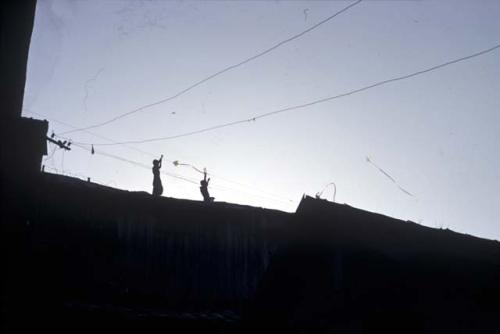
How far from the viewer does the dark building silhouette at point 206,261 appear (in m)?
4.14

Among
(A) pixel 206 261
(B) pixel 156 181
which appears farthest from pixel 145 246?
(B) pixel 156 181

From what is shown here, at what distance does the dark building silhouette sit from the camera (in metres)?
4.14

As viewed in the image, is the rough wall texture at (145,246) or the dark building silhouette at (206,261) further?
the rough wall texture at (145,246)

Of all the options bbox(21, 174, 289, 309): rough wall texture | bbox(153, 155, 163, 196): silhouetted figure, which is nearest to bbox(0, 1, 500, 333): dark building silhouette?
bbox(21, 174, 289, 309): rough wall texture

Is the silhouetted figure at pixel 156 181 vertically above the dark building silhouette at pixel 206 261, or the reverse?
the silhouetted figure at pixel 156 181

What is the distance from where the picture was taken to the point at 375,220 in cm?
600

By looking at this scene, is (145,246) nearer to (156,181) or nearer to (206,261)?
(206,261)

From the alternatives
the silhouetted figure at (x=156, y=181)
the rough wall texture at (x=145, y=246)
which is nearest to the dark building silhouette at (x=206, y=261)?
the rough wall texture at (x=145, y=246)

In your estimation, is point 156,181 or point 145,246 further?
point 156,181

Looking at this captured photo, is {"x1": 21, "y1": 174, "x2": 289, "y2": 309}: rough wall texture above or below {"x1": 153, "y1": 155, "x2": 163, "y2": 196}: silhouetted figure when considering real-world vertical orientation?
below

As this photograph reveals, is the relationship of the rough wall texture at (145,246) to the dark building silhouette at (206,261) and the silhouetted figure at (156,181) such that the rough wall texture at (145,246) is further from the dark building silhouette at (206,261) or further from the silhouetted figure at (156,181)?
the silhouetted figure at (156,181)

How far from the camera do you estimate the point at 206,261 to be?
43.7 ft

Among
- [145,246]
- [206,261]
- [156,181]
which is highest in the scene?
[156,181]

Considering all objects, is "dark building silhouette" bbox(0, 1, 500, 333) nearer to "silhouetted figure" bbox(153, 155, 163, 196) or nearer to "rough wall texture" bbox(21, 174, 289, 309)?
"rough wall texture" bbox(21, 174, 289, 309)
